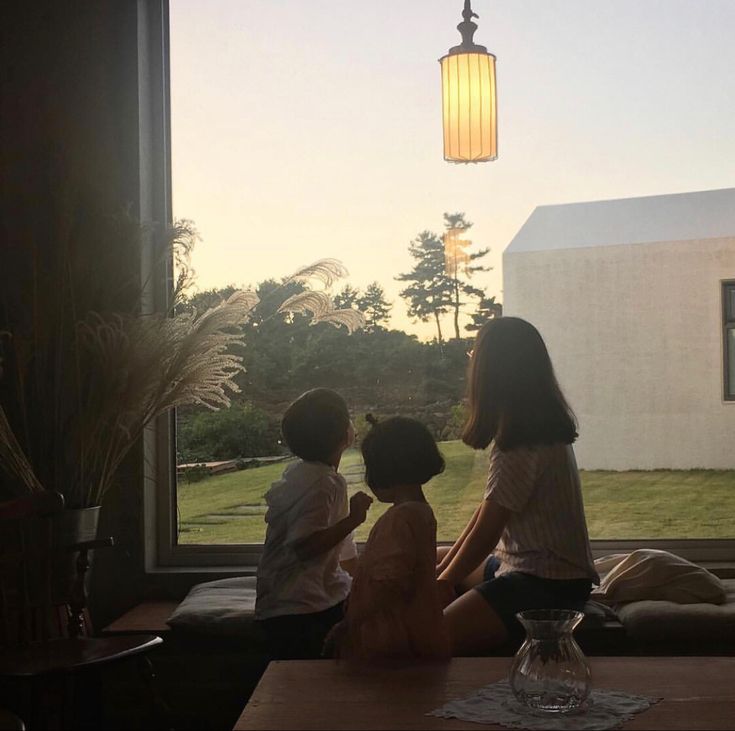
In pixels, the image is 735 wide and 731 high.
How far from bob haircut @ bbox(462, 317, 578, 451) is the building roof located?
93 centimetres

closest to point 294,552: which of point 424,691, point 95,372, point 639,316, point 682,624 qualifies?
point 424,691

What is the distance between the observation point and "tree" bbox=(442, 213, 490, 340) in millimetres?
3840

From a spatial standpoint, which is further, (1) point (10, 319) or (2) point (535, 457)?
(1) point (10, 319)

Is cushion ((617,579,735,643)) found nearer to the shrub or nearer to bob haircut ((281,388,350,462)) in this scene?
bob haircut ((281,388,350,462))

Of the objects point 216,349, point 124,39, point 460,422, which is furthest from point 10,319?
point 460,422

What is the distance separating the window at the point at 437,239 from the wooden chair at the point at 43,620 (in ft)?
2.50

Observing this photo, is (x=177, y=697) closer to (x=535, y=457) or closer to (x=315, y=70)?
(x=535, y=457)

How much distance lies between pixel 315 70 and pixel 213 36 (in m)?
0.39

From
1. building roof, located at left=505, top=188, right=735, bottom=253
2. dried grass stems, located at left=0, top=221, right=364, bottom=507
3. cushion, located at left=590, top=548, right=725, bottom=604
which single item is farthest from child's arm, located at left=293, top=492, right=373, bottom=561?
building roof, located at left=505, top=188, right=735, bottom=253

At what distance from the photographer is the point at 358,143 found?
392cm

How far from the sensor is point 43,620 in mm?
2789

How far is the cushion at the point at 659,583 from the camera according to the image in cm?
308

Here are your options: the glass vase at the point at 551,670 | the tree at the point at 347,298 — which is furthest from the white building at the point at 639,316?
the glass vase at the point at 551,670

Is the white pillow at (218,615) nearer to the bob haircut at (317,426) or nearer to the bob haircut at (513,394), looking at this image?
the bob haircut at (317,426)
